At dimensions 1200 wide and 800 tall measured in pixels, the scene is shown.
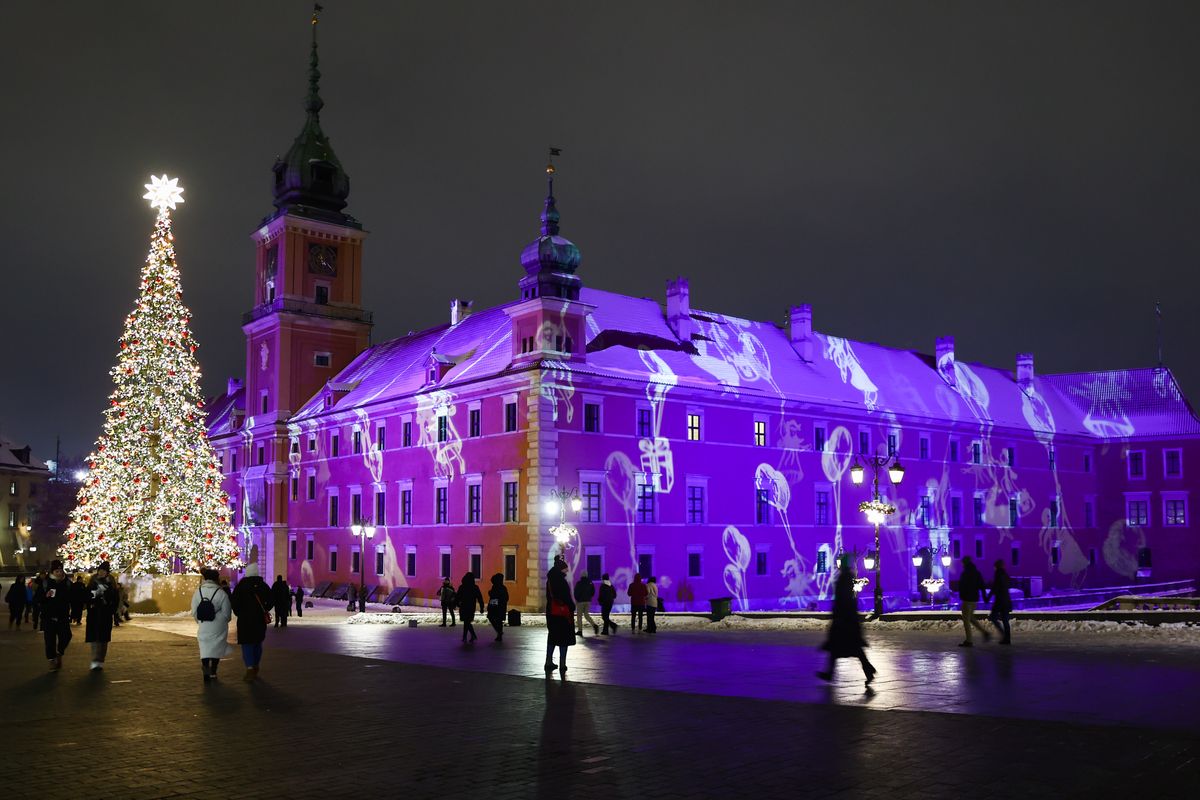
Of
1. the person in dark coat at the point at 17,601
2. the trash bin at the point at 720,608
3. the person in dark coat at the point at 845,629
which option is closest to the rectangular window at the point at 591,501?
the trash bin at the point at 720,608

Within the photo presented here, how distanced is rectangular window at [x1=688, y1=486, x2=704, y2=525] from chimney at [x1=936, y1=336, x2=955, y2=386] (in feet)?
80.7

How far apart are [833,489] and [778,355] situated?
7248 millimetres

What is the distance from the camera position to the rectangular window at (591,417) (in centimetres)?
4516

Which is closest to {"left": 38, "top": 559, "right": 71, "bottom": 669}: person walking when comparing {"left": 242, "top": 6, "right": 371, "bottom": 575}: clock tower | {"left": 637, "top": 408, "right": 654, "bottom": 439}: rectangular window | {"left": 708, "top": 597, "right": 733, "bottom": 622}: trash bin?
{"left": 708, "top": 597, "right": 733, "bottom": 622}: trash bin

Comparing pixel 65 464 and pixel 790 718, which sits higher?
pixel 65 464

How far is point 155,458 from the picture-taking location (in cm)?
4012

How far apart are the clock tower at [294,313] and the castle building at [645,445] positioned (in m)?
0.15

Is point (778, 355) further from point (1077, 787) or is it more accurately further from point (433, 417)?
point (1077, 787)

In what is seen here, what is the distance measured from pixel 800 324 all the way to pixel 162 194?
32177 mm

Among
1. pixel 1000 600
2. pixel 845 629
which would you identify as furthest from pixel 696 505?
pixel 845 629

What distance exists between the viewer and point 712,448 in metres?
48.9

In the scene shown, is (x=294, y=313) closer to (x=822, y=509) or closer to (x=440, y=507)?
(x=440, y=507)

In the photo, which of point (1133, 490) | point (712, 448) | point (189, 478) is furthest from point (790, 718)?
point (1133, 490)

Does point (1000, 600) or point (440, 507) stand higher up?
point (440, 507)
